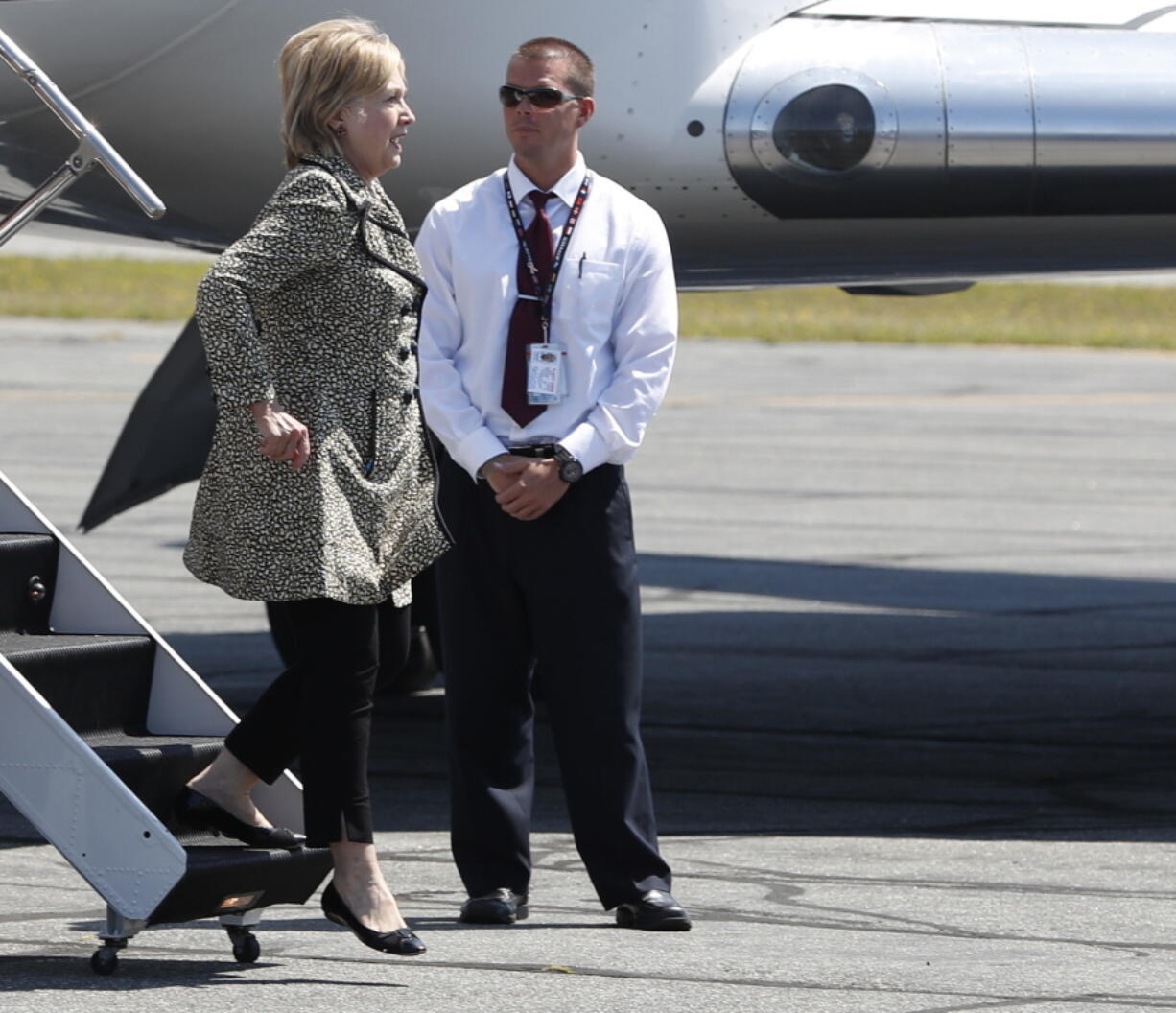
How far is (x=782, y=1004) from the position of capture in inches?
200

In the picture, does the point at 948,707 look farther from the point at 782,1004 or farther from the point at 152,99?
the point at 782,1004

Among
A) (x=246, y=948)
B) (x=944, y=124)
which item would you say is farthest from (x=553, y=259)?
(x=944, y=124)

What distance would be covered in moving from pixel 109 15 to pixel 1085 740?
14.1 ft

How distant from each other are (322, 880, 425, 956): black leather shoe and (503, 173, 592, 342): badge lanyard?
139cm

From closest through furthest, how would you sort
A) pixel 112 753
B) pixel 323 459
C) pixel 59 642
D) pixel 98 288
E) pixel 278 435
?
pixel 278 435 → pixel 323 459 → pixel 112 753 → pixel 59 642 → pixel 98 288

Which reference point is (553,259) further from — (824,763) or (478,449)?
(824,763)

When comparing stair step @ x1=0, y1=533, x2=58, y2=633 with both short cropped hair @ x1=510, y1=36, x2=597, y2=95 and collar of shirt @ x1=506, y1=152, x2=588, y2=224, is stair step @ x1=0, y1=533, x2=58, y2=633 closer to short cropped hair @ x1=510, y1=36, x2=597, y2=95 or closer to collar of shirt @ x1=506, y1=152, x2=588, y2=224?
collar of shirt @ x1=506, y1=152, x2=588, y2=224

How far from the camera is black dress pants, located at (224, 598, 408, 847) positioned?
17.4ft

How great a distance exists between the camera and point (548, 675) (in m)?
5.87

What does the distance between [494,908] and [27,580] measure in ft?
4.46

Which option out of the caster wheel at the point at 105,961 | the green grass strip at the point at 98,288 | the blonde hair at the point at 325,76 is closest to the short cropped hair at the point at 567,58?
the blonde hair at the point at 325,76

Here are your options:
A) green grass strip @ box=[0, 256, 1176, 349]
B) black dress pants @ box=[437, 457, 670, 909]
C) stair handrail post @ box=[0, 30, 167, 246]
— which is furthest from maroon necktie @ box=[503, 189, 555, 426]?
green grass strip @ box=[0, 256, 1176, 349]

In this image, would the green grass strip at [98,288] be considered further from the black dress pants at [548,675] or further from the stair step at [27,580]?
the black dress pants at [548,675]

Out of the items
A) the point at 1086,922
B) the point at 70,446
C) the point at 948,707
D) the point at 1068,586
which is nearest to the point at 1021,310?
the point at 70,446
